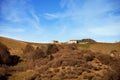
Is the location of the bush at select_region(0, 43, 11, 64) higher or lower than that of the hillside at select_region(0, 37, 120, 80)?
higher

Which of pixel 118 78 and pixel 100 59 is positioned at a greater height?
pixel 100 59

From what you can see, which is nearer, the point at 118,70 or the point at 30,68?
the point at 118,70

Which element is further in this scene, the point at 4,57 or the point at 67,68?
the point at 4,57

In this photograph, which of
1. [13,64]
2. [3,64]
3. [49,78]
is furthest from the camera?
[13,64]

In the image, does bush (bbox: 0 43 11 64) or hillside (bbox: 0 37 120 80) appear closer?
hillside (bbox: 0 37 120 80)

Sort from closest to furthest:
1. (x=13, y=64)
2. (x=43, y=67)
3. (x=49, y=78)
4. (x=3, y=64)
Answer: (x=49, y=78) < (x=43, y=67) < (x=3, y=64) < (x=13, y=64)

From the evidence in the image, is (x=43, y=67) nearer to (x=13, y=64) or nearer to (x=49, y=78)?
(x=49, y=78)

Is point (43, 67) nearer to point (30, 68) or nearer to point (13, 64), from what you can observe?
point (30, 68)

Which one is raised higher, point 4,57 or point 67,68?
point 4,57

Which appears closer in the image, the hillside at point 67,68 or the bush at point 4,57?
the hillside at point 67,68

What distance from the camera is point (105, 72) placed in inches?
952

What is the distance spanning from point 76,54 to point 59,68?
368 cm

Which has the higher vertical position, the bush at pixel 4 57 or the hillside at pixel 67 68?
the bush at pixel 4 57

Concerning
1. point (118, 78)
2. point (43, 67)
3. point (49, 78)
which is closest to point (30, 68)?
point (43, 67)
